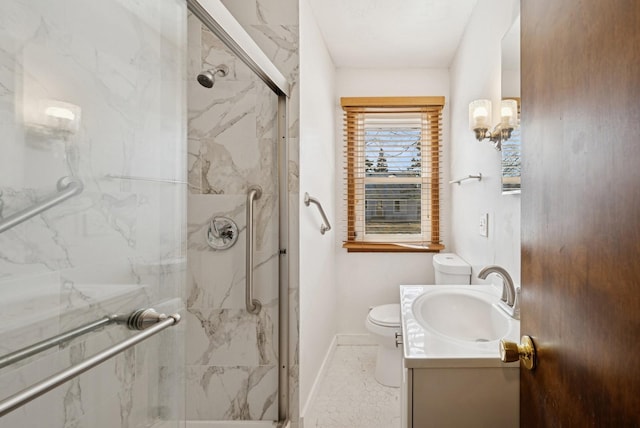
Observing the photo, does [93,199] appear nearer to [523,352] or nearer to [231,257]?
[523,352]

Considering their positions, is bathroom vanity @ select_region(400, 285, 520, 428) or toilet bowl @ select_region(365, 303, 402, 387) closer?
bathroom vanity @ select_region(400, 285, 520, 428)

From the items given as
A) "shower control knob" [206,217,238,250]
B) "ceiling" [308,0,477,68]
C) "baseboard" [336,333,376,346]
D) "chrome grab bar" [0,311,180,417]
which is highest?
"ceiling" [308,0,477,68]

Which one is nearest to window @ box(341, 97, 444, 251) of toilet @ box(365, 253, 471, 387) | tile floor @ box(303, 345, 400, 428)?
toilet @ box(365, 253, 471, 387)

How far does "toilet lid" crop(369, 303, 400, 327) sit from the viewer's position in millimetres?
2203

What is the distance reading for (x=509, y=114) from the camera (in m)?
1.48

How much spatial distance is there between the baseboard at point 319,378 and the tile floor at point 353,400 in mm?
37

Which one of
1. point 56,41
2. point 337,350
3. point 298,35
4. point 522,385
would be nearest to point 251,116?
point 298,35

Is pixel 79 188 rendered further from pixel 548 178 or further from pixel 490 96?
pixel 490 96

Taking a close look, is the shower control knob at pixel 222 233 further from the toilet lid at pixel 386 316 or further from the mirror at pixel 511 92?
the mirror at pixel 511 92

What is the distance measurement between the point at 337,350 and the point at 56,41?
2.73 meters

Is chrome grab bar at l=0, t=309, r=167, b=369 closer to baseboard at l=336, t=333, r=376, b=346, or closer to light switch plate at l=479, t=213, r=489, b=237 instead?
light switch plate at l=479, t=213, r=489, b=237

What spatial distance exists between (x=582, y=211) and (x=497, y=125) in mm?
1160

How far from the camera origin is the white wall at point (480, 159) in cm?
156

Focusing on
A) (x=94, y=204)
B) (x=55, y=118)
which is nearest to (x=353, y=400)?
(x=94, y=204)
